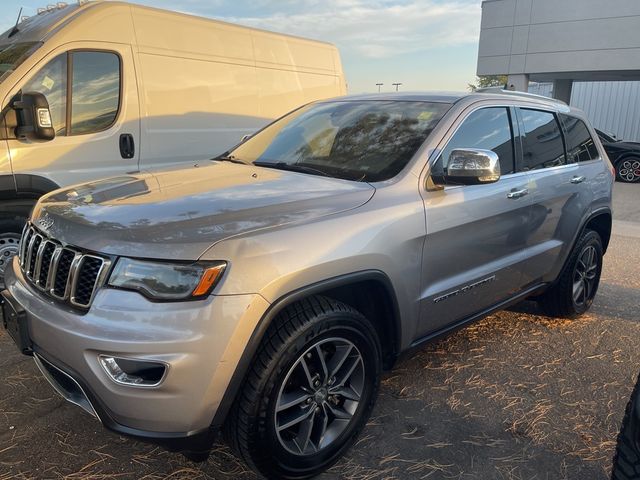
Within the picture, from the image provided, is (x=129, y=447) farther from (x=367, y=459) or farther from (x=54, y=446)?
(x=367, y=459)

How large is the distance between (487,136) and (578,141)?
146cm

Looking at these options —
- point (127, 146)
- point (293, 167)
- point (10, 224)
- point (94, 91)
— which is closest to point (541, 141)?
point (293, 167)

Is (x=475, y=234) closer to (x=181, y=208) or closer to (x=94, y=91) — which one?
(x=181, y=208)

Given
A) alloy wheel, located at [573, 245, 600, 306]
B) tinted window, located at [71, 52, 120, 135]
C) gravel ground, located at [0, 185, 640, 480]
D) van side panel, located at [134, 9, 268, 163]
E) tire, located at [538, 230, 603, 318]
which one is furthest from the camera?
van side panel, located at [134, 9, 268, 163]

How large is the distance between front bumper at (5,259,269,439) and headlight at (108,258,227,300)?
1.4 inches

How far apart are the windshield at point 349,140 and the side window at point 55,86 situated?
1788 mm

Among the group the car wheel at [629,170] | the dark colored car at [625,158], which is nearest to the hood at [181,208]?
the dark colored car at [625,158]

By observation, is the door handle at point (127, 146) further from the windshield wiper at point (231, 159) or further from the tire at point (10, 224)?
the windshield wiper at point (231, 159)

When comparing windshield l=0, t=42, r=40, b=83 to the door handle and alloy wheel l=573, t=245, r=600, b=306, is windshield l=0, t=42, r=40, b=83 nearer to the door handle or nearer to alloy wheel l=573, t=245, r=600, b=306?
the door handle

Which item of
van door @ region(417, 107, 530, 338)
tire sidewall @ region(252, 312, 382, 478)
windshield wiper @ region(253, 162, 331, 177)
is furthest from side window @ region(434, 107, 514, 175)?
tire sidewall @ region(252, 312, 382, 478)

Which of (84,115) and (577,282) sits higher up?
(84,115)

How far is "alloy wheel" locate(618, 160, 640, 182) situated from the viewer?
14.9 metres

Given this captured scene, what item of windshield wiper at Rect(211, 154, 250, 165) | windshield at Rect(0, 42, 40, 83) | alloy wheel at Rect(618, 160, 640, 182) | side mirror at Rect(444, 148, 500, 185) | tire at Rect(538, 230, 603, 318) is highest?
windshield at Rect(0, 42, 40, 83)

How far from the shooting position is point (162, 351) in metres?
1.93
